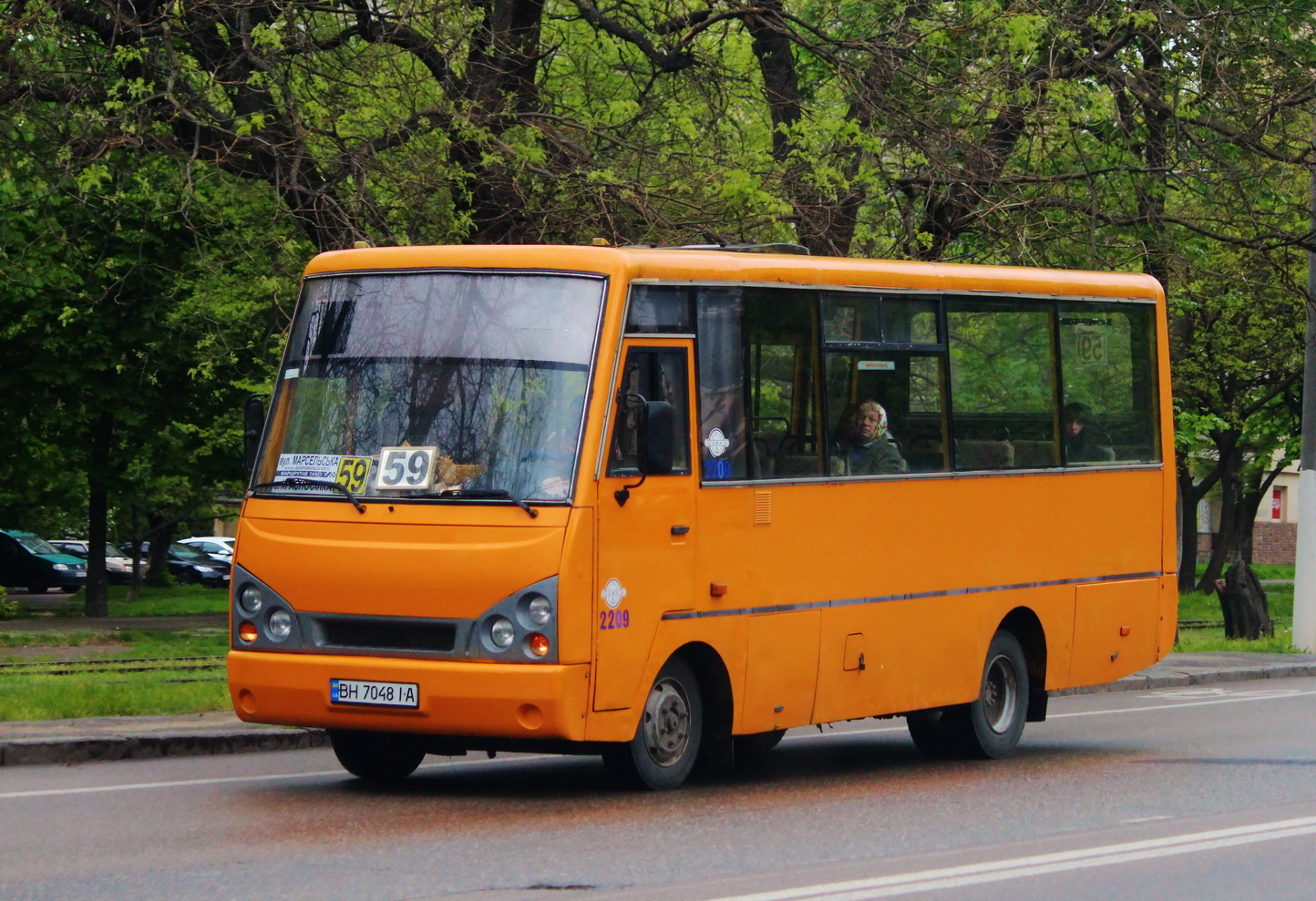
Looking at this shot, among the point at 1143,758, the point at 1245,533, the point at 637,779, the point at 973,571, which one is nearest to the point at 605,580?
the point at 637,779

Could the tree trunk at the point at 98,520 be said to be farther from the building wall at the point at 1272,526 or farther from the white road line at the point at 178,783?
the building wall at the point at 1272,526

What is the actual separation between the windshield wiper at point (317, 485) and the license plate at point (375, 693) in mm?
875

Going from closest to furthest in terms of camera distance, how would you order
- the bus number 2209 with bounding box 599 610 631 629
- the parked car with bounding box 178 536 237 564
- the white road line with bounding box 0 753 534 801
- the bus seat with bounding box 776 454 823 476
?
the bus number 2209 with bounding box 599 610 631 629, the white road line with bounding box 0 753 534 801, the bus seat with bounding box 776 454 823 476, the parked car with bounding box 178 536 237 564

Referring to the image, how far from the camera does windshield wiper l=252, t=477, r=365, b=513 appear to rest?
10219 millimetres

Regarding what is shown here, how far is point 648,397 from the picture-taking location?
10562 millimetres

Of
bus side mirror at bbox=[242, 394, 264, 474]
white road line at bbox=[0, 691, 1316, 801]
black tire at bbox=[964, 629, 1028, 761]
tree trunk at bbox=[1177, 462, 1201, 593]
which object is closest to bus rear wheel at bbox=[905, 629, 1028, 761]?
black tire at bbox=[964, 629, 1028, 761]

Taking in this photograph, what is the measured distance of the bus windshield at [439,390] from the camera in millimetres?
10086

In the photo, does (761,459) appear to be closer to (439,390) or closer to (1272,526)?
(439,390)

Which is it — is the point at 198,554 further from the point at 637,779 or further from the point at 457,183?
Result: the point at 637,779

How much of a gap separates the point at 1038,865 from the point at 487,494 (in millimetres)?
3302

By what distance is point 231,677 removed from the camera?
10.4 meters

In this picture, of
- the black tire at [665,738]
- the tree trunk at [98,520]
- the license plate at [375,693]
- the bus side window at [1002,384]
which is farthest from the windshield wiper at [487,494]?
the tree trunk at [98,520]

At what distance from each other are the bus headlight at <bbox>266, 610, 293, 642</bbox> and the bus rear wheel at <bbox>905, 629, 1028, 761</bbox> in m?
4.71

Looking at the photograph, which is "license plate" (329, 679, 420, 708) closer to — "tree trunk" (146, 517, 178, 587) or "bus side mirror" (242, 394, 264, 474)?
"bus side mirror" (242, 394, 264, 474)
